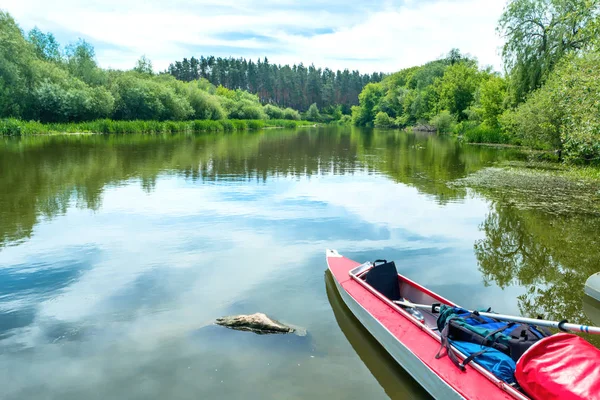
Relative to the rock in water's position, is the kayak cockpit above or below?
above

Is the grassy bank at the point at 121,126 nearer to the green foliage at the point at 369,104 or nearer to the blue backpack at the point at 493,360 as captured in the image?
the green foliage at the point at 369,104

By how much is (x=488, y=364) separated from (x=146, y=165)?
22712mm

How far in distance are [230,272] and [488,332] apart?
17.7ft

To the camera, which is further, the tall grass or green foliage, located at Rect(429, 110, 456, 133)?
green foliage, located at Rect(429, 110, 456, 133)

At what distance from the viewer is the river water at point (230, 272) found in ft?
18.5

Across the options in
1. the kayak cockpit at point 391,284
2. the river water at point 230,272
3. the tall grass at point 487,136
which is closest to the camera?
the river water at point 230,272

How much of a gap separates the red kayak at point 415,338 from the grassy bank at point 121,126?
4707cm

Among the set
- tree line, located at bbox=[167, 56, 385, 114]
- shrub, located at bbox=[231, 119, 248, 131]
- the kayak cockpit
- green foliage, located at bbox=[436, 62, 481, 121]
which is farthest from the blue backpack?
tree line, located at bbox=[167, 56, 385, 114]

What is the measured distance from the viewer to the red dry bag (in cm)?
408

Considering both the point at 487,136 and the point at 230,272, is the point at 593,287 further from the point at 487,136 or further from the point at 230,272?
the point at 487,136

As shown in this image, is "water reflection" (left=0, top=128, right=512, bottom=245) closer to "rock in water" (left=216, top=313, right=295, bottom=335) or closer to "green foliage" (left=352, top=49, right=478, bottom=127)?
"rock in water" (left=216, top=313, right=295, bottom=335)

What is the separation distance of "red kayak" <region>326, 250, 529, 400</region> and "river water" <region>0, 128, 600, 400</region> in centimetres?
40

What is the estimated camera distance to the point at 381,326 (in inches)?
235

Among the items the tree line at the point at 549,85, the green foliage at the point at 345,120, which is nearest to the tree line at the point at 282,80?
the green foliage at the point at 345,120
